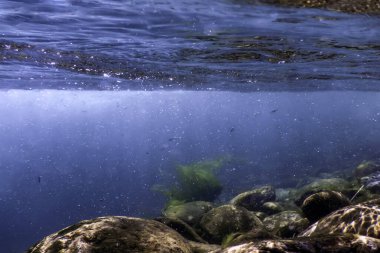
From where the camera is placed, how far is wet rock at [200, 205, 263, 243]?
9.63 meters

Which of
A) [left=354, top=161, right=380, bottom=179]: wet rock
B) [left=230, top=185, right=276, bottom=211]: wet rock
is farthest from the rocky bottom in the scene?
[left=354, top=161, right=380, bottom=179]: wet rock

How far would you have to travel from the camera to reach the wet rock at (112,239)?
5500mm

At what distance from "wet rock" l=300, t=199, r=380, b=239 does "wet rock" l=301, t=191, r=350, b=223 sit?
1.88m

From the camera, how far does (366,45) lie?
15.4m

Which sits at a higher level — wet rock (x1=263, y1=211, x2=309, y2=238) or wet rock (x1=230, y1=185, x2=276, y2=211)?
wet rock (x1=263, y1=211, x2=309, y2=238)

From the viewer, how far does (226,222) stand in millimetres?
9820

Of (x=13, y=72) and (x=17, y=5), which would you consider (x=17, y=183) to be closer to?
(x=13, y=72)

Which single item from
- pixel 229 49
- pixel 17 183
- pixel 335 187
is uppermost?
pixel 229 49

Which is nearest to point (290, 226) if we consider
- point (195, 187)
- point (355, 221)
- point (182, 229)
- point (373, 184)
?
point (355, 221)

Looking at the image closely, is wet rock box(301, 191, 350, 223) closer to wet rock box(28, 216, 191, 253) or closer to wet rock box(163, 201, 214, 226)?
wet rock box(28, 216, 191, 253)

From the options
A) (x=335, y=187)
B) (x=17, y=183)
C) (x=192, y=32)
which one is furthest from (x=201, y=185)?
(x=17, y=183)

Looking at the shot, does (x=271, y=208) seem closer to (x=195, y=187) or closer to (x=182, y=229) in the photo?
(x=182, y=229)

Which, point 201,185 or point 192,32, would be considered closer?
point 192,32

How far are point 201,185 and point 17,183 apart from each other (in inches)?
3512
